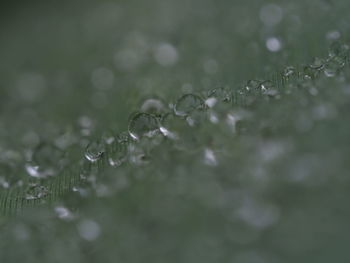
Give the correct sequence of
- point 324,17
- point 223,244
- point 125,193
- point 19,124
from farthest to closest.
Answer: point 19,124 < point 324,17 < point 125,193 < point 223,244

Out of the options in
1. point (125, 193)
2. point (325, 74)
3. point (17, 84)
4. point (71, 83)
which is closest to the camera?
point (125, 193)

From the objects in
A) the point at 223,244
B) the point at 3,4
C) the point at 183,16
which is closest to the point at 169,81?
the point at 183,16

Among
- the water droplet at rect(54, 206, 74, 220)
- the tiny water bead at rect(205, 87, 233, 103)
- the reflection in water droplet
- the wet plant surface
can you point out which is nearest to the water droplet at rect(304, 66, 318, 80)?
the wet plant surface

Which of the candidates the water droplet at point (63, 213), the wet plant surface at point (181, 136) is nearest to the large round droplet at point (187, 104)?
the wet plant surface at point (181, 136)

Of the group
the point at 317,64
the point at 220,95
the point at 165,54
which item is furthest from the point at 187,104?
the point at 165,54

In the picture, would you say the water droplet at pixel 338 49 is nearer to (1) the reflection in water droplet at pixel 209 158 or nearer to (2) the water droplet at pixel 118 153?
(1) the reflection in water droplet at pixel 209 158

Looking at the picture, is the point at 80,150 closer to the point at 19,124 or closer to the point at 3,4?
the point at 19,124

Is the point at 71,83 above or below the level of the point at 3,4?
below
